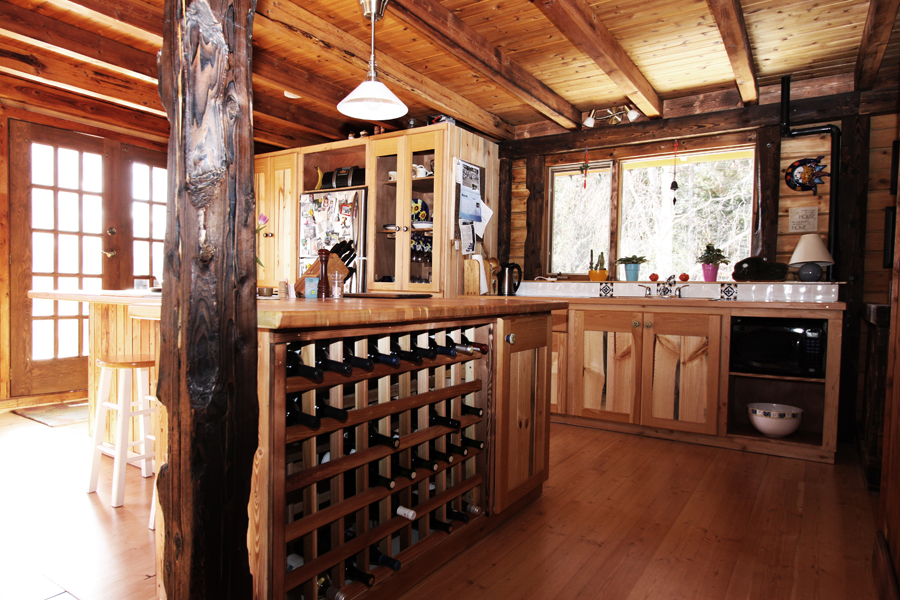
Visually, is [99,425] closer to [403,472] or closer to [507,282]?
[403,472]

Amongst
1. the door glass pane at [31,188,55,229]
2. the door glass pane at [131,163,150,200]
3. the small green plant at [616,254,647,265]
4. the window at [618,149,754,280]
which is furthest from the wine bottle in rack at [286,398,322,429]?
the door glass pane at [131,163,150,200]

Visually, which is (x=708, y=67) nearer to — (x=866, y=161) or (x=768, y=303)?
(x=866, y=161)

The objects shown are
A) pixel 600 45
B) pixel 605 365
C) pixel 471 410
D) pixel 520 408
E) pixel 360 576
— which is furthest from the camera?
pixel 605 365

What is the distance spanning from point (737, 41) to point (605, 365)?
2.12 m

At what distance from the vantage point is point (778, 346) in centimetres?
324

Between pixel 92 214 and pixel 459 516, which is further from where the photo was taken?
pixel 92 214

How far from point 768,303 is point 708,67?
1641 mm

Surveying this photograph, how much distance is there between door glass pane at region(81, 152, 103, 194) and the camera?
4625mm

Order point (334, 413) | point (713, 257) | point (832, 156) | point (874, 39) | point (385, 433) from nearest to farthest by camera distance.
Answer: point (334, 413)
point (385, 433)
point (874, 39)
point (832, 156)
point (713, 257)

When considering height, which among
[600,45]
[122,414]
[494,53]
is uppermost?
[494,53]

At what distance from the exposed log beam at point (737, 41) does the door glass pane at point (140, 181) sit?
4875 millimetres

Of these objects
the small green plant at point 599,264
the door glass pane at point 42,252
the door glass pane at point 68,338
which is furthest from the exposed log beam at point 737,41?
the door glass pane at point 68,338

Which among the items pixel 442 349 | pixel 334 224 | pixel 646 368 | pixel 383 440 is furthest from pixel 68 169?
pixel 646 368

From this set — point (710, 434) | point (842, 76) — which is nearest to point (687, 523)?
point (710, 434)
